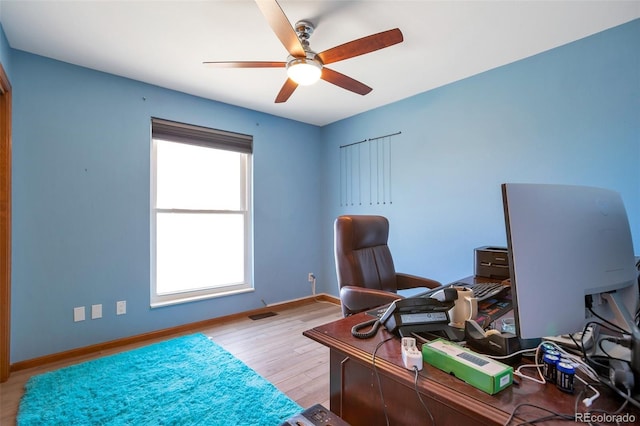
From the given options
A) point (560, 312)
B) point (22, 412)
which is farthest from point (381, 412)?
point (22, 412)

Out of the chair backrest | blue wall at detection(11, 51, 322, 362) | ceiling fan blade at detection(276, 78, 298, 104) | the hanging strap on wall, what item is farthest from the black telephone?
blue wall at detection(11, 51, 322, 362)

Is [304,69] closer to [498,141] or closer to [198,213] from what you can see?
[498,141]

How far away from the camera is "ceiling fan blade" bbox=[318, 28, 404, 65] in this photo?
5.23 feet

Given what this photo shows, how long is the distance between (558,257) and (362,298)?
4.05 feet

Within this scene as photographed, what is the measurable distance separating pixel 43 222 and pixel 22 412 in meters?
1.35

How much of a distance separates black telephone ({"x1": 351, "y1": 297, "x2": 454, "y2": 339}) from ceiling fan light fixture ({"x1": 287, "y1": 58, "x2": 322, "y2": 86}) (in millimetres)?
1546

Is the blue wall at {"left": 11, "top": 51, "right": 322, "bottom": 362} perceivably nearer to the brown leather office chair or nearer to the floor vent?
the floor vent

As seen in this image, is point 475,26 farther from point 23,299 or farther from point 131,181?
point 23,299

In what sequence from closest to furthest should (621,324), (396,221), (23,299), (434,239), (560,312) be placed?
1. (560,312)
2. (621,324)
3. (23,299)
4. (434,239)
5. (396,221)

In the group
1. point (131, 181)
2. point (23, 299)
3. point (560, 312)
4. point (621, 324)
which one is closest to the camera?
point (560, 312)

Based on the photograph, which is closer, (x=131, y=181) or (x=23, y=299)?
(x=23, y=299)

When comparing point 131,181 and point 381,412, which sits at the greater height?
point 131,181

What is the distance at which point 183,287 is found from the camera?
3098mm

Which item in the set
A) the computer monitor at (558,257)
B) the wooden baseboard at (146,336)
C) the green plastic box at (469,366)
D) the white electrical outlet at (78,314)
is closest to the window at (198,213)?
the wooden baseboard at (146,336)
